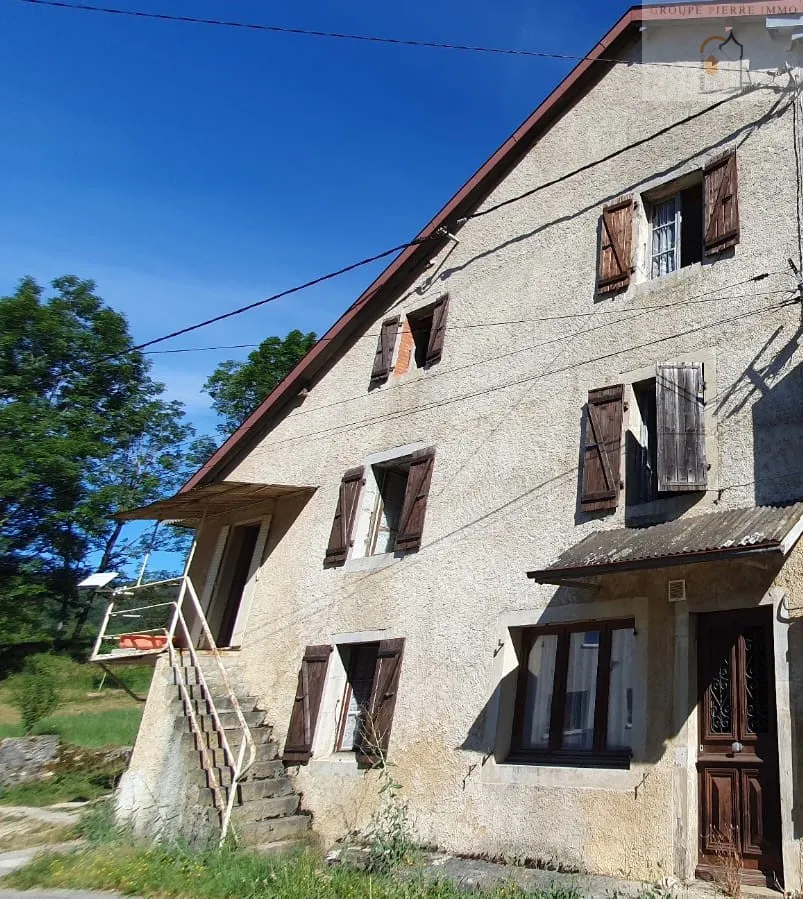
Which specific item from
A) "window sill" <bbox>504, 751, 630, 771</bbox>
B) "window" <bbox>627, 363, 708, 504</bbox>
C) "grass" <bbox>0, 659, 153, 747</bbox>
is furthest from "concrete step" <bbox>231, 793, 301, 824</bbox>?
"grass" <bbox>0, 659, 153, 747</bbox>

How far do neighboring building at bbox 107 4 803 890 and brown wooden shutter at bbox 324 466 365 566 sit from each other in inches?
1.7

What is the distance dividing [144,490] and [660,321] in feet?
84.6

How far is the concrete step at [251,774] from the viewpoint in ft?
27.3

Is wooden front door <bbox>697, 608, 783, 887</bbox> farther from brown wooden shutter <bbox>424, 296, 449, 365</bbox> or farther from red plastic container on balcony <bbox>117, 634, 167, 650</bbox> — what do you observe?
red plastic container on balcony <bbox>117, 634, 167, 650</bbox>

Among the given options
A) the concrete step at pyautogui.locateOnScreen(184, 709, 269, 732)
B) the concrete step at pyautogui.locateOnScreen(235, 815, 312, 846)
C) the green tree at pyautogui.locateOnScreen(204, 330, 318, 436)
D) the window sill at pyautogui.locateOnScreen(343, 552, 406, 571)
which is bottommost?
the concrete step at pyautogui.locateOnScreen(235, 815, 312, 846)

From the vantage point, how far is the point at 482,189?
422 inches

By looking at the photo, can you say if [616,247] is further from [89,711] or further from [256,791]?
[89,711]

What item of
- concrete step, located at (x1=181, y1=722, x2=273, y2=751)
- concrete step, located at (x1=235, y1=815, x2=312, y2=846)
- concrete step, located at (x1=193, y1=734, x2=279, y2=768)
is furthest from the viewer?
concrete step, located at (x1=181, y1=722, x2=273, y2=751)

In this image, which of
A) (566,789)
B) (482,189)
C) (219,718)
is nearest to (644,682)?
(566,789)

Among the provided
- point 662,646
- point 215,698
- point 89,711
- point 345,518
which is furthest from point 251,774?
point 89,711

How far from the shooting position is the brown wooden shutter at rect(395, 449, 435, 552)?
896cm

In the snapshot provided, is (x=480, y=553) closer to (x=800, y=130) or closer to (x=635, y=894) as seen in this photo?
(x=635, y=894)

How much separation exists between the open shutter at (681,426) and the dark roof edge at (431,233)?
495 centimetres

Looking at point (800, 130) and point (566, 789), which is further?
point (800, 130)
